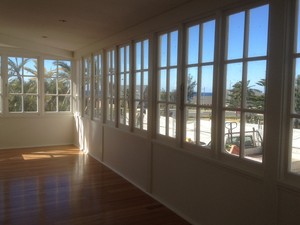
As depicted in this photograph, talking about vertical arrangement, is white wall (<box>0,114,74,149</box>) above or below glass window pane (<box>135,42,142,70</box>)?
below

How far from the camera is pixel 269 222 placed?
2252mm

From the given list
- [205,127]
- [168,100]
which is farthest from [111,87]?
[205,127]

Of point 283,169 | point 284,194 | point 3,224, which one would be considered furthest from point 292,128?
point 3,224

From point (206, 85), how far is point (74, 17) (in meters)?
2.10

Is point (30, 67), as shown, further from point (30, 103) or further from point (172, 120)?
point (172, 120)

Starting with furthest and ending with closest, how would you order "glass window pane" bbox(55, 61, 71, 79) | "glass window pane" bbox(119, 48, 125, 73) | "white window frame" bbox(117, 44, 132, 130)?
"glass window pane" bbox(55, 61, 71, 79)
"glass window pane" bbox(119, 48, 125, 73)
"white window frame" bbox(117, 44, 132, 130)

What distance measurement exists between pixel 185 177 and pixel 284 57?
168 centimetres

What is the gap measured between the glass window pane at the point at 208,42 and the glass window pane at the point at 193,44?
109mm

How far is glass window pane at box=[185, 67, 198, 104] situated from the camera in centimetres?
309

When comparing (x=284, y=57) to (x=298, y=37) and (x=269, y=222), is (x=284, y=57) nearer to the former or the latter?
(x=298, y=37)

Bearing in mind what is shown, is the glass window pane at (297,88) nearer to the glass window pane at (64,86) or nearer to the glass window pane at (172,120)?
the glass window pane at (172,120)

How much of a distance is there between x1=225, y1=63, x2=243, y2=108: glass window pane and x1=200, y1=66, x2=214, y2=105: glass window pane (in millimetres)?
207

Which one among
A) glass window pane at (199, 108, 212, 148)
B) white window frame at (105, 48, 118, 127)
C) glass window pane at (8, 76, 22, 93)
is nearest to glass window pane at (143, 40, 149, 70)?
white window frame at (105, 48, 118, 127)

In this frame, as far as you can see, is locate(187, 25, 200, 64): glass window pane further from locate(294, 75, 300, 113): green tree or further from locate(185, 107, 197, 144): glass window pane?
locate(294, 75, 300, 113): green tree
